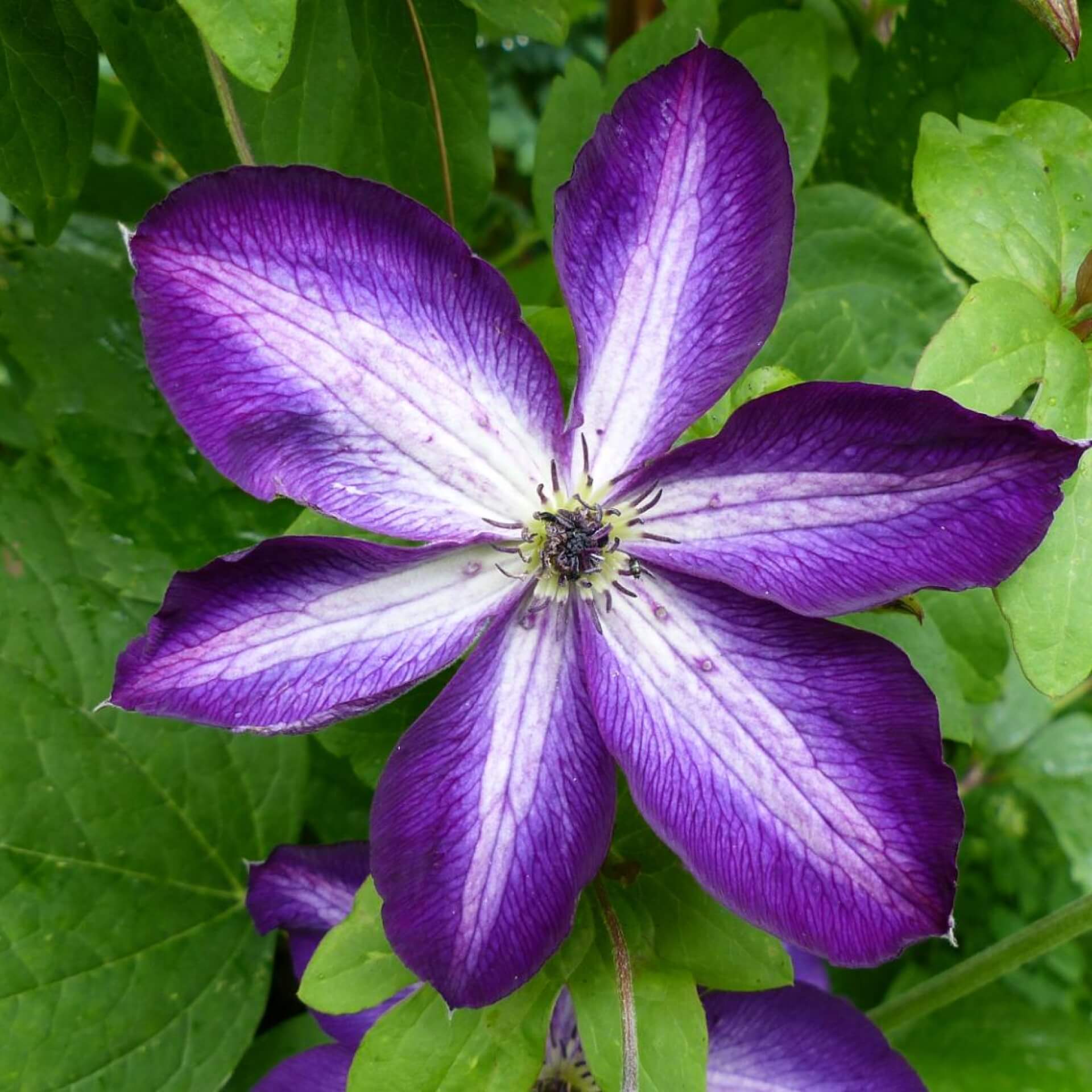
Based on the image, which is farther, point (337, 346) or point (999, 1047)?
point (999, 1047)

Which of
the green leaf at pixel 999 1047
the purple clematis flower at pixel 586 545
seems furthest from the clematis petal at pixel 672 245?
the green leaf at pixel 999 1047

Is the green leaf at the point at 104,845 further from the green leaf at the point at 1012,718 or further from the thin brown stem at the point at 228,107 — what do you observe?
the green leaf at the point at 1012,718

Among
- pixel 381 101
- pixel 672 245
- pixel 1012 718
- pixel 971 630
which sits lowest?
pixel 1012 718

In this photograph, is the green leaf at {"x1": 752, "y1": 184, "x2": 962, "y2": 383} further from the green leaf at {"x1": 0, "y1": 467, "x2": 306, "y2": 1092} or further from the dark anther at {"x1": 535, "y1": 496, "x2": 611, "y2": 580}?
the green leaf at {"x1": 0, "y1": 467, "x2": 306, "y2": 1092}

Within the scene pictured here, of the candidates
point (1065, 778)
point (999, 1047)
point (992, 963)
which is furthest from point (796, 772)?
point (1065, 778)

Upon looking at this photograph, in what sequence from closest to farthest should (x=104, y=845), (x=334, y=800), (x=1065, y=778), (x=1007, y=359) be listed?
1. (x=1007, y=359)
2. (x=104, y=845)
3. (x=334, y=800)
4. (x=1065, y=778)

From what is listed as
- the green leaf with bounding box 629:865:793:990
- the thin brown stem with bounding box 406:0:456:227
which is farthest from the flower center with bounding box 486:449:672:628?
the thin brown stem with bounding box 406:0:456:227

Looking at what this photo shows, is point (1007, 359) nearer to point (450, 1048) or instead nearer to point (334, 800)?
point (450, 1048)
